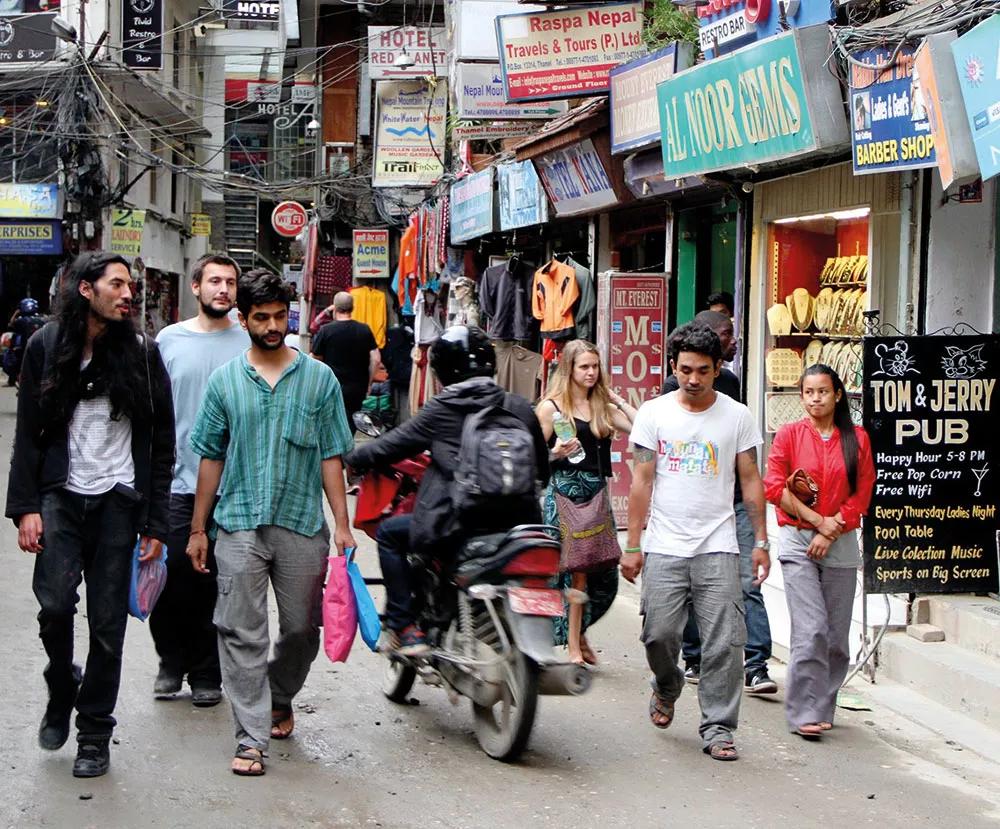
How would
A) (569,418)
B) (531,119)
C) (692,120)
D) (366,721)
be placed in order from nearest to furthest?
(366,721)
(569,418)
(692,120)
(531,119)

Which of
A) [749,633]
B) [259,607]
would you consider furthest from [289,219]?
[259,607]

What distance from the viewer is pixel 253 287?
18.3 feet

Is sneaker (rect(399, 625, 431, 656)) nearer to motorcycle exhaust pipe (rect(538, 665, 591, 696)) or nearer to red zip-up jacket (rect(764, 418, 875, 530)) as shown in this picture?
motorcycle exhaust pipe (rect(538, 665, 591, 696))

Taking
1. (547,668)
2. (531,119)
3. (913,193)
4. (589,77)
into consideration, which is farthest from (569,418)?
(531,119)

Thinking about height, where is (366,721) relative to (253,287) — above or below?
below

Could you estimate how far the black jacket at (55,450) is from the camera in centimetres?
524

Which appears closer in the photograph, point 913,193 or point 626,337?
point 913,193

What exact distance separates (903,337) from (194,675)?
160 inches

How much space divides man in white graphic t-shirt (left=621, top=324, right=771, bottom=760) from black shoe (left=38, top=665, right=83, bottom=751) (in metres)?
2.35

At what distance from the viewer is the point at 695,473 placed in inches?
237

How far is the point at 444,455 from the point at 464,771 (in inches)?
50.2

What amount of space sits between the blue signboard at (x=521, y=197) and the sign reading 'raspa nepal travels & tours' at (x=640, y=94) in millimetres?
2672

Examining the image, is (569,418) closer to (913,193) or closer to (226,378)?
(226,378)

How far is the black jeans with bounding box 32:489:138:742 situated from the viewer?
527 cm
